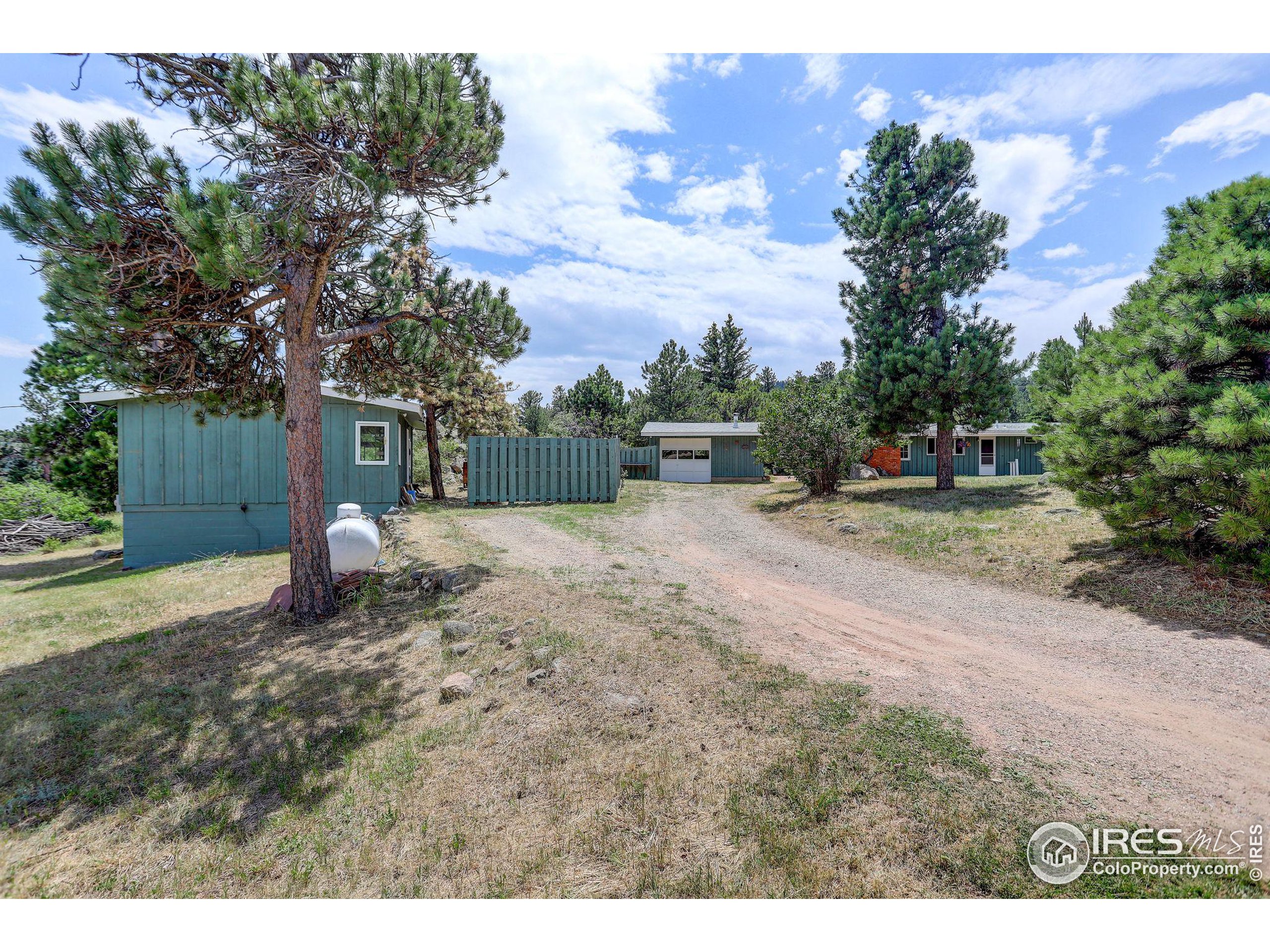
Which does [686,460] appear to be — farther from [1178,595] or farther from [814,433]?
[1178,595]

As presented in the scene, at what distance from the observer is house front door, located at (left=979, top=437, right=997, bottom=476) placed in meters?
24.2

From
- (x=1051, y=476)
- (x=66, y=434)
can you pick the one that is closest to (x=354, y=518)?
(x=1051, y=476)

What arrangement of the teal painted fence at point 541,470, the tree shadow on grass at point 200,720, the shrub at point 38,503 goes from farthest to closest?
1. the teal painted fence at point 541,470
2. the shrub at point 38,503
3. the tree shadow on grass at point 200,720

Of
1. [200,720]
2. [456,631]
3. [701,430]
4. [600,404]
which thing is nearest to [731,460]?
[701,430]

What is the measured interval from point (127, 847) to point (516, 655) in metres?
2.41

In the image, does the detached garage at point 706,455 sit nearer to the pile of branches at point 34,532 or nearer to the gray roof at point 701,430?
the gray roof at point 701,430

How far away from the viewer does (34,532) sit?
13.8m

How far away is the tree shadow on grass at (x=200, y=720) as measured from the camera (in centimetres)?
290

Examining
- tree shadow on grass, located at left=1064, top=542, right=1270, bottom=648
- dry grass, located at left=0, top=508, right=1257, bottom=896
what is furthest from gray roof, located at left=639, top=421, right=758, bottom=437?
dry grass, located at left=0, top=508, right=1257, bottom=896

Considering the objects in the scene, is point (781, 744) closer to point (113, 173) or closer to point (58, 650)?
point (113, 173)

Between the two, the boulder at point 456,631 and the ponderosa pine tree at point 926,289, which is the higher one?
the ponderosa pine tree at point 926,289

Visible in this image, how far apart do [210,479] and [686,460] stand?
58.2 ft

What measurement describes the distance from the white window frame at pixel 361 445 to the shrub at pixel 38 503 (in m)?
10.6

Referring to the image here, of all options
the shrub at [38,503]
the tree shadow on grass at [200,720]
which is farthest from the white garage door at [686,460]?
the shrub at [38,503]
